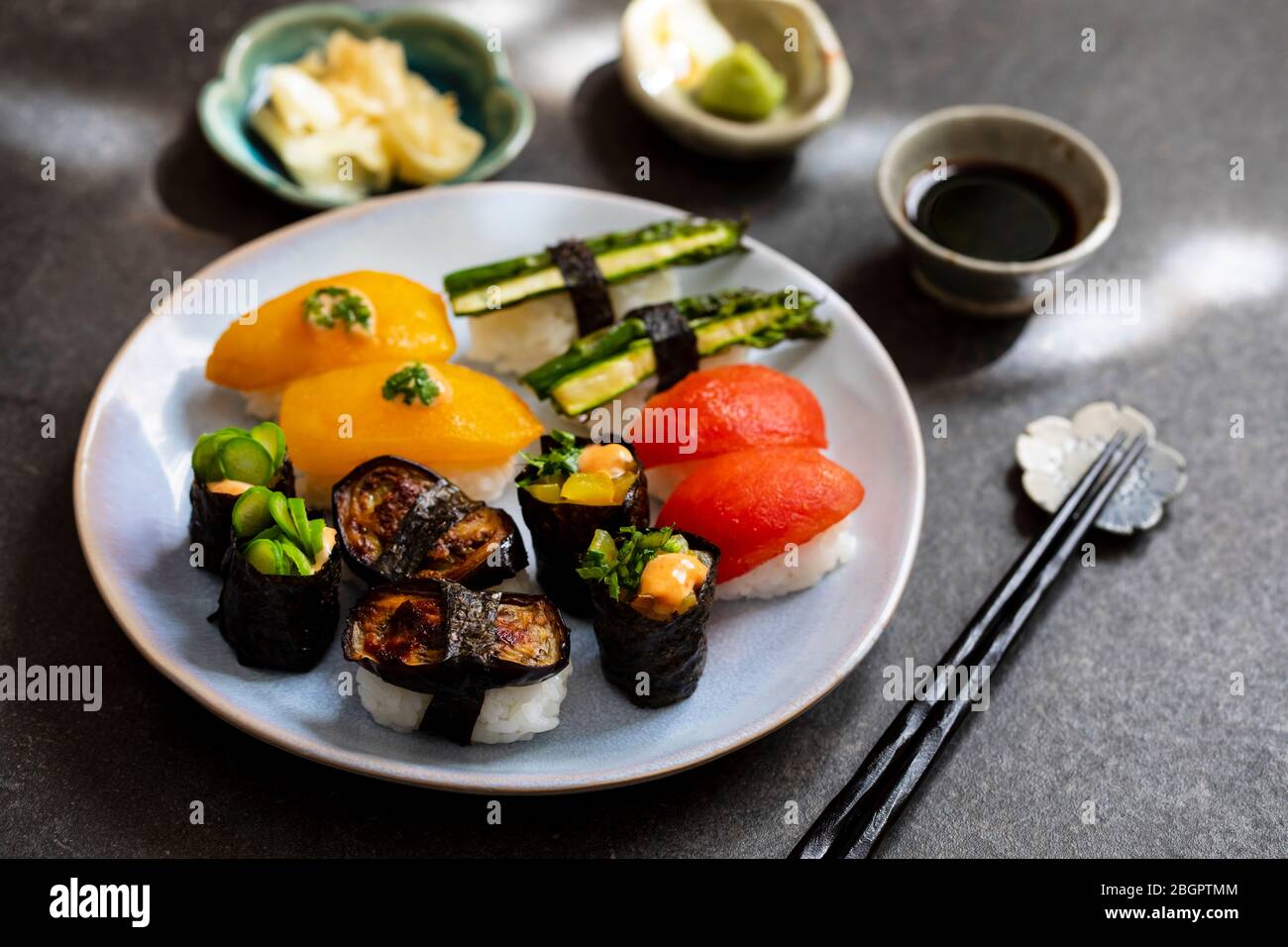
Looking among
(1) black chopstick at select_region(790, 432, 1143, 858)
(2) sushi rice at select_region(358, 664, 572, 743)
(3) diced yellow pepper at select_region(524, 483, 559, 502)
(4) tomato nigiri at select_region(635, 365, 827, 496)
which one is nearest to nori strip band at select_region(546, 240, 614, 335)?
(4) tomato nigiri at select_region(635, 365, 827, 496)

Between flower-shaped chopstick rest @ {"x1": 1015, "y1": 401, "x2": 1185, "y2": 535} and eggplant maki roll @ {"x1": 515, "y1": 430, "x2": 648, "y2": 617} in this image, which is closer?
eggplant maki roll @ {"x1": 515, "y1": 430, "x2": 648, "y2": 617}

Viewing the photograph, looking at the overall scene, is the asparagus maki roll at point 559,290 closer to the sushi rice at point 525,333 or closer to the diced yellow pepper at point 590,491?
the sushi rice at point 525,333

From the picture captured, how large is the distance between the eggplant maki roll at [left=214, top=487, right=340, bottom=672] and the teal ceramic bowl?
1.31 meters

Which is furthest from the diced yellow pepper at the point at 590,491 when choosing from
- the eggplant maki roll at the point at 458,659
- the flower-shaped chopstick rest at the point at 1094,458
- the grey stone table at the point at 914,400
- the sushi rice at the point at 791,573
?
the flower-shaped chopstick rest at the point at 1094,458

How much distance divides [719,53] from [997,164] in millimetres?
982

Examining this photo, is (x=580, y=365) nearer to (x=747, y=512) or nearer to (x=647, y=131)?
(x=747, y=512)

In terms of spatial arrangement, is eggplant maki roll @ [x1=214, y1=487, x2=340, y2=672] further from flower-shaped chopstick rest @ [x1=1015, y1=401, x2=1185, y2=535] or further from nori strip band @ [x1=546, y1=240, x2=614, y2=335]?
flower-shaped chopstick rest @ [x1=1015, y1=401, x2=1185, y2=535]

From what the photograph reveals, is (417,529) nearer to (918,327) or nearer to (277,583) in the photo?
(277,583)

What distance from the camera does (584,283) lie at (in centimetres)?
305

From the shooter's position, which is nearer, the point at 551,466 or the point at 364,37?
the point at 551,466

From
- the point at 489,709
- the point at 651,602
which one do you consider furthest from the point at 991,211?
the point at 489,709

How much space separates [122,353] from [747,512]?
1537mm

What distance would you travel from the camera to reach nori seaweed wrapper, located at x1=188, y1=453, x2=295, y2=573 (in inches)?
95.3

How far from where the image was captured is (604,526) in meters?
2.48
